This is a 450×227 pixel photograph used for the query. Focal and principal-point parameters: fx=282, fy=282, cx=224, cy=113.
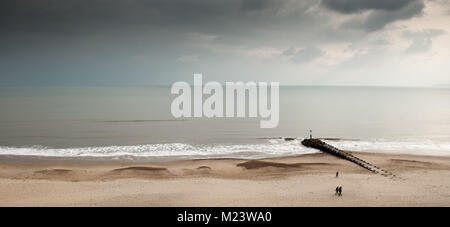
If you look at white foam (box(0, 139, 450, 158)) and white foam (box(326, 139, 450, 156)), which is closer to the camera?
white foam (box(0, 139, 450, 158))

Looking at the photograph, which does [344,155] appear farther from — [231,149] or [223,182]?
[223,182]

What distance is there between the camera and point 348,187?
23938 mm

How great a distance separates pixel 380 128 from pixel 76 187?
56.6 meters

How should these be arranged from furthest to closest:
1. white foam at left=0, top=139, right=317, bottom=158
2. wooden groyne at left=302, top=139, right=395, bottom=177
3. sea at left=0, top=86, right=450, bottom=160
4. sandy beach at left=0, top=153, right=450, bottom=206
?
sea at left=0, top=86, right=450, bottom=160
white foam at left=0, top=139, right=317, bottom=158
wooden groyne at left=302, top=139, right=395, bottom=177
sandy beach at left=0, top=153, right=450, bottom=206

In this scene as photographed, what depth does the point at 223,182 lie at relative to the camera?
2542 centimetres

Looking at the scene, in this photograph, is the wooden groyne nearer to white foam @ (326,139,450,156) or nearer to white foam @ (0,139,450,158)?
white foam @ (0,139,450,158)

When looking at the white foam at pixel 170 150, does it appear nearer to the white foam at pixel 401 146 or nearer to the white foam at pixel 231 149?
the white foam at pixel 231 149

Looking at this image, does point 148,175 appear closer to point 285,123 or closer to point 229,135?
point 229,135

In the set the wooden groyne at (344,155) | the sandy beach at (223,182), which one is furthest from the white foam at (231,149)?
the sandy beach at (223,182)

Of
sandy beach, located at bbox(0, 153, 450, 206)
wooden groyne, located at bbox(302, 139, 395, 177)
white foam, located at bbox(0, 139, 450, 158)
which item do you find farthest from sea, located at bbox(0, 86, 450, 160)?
sandy beach, located at bbox(0, 153, 450, 206)

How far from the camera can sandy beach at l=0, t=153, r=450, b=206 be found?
2062 cm

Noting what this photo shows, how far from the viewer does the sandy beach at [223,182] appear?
20.6m
